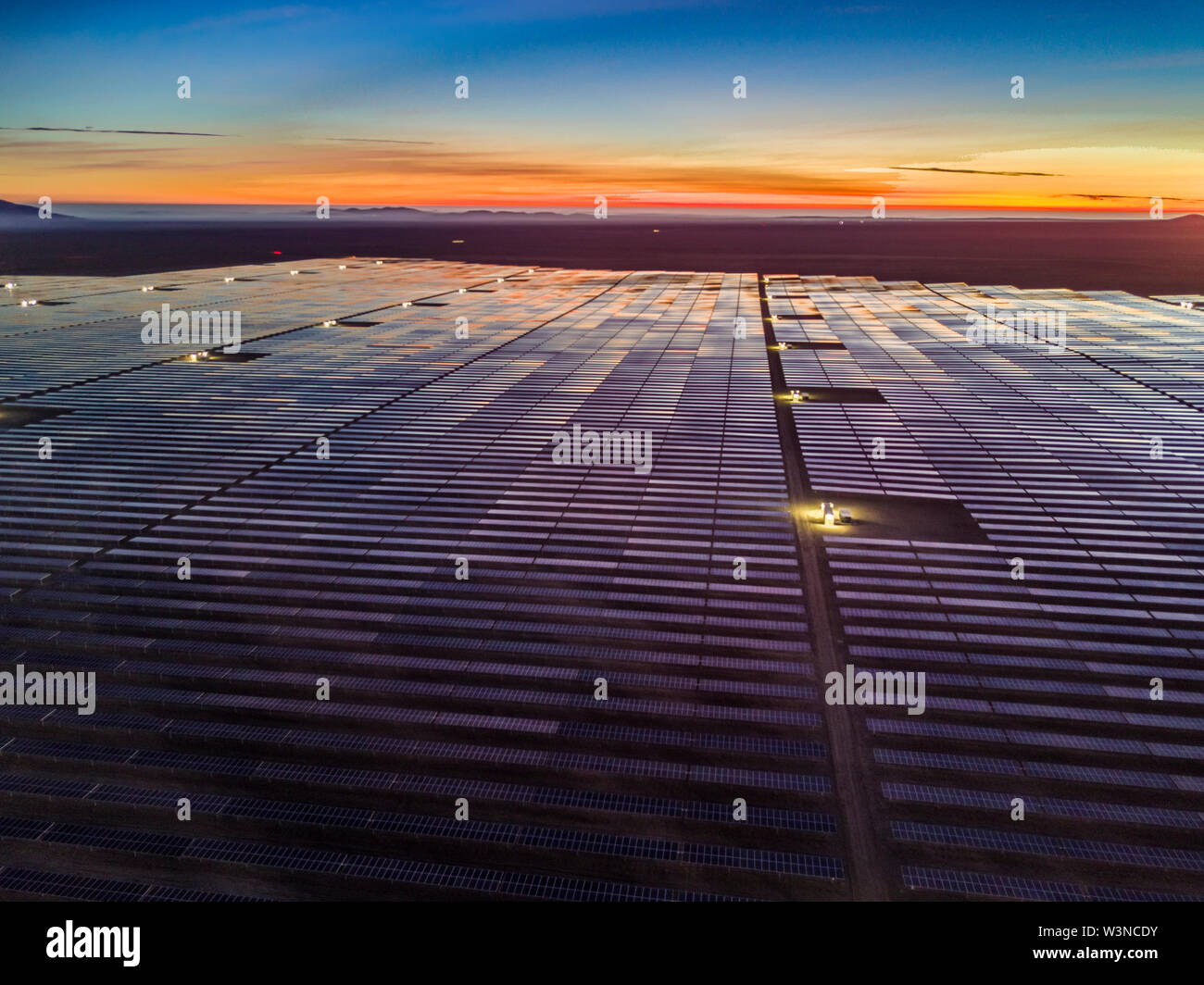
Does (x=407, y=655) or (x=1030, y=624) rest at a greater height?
(x=1030, y=624)

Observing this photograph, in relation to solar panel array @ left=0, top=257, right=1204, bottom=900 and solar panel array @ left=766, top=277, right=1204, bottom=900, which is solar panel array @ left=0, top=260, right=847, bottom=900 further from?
solar panel array @ left=766, top=277, right=1204, bottom=900

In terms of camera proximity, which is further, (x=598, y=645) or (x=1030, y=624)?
(x=1030, y=624)

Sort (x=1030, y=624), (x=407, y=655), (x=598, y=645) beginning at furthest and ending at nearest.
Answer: (x=1030, y=624) → (x=598, y=645) → (x=407, y=655)

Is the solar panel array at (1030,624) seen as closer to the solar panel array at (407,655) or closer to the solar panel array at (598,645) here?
the solar panel array at (598,645)

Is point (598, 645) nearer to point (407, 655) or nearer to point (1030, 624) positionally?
point (407, 655)

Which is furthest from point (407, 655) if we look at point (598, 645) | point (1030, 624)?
point (1030, 624)

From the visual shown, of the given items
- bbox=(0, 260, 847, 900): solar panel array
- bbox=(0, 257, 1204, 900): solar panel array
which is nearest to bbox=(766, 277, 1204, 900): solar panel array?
bbox=(0, 257, 1204, 900): solar panel array

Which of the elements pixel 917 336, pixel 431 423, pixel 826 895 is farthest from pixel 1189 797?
pixel 917 336

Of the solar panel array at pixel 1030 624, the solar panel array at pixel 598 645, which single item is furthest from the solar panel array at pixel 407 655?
the solar panel array at pixel 1030 624

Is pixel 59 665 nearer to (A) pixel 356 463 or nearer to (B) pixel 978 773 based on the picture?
(A) pixel 356 463
